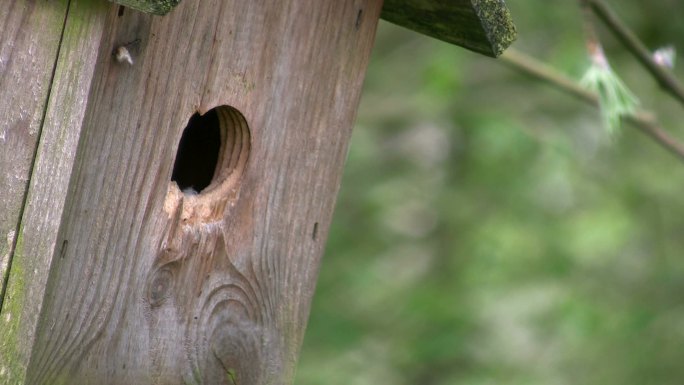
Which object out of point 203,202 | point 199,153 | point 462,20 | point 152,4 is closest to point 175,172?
point 199,153

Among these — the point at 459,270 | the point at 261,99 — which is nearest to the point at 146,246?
the point at 261,99

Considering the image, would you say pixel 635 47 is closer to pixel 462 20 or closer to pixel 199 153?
pixel 462 20

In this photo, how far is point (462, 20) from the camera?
2051 millimetres

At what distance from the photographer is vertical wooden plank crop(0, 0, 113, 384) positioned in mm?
1509

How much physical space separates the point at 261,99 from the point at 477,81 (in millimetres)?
3756

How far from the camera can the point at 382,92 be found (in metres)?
6.05

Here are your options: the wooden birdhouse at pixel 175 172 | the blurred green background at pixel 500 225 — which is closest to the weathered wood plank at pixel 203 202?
the wooden birdhouse at pixel 175 172

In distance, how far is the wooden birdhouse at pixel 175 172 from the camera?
4.98 ft

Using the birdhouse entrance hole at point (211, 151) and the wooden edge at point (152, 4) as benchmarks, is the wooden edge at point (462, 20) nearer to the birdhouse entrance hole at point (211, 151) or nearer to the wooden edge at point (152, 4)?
the birdhouse entrance hole at point (211, 151)

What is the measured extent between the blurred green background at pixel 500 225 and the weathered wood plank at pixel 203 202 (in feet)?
8.92

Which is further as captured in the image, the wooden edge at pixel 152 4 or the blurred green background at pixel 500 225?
the blurred green background at pixel 500 225

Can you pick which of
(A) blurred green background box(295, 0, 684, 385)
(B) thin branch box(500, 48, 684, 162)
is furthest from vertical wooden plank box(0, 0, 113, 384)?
(A) blurred green background box(295, 0, 684, 385)

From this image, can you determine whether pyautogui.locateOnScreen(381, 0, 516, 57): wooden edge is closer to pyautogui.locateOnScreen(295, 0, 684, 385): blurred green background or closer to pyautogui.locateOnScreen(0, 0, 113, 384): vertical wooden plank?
pyautogui.locateOnScreen(0, 0, 113, 384): vertical wooden plank

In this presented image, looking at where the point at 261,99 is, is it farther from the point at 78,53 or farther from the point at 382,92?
the point at 382,92
